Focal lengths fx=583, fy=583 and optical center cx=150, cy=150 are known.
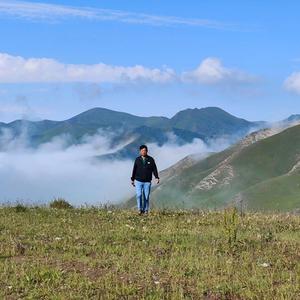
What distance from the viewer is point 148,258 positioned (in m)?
12.8

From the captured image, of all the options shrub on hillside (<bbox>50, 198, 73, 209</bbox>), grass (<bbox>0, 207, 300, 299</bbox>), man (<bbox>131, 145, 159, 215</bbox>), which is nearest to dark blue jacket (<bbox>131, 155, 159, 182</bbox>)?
man (<bbox>131, 145, 159, 215</bbox>)

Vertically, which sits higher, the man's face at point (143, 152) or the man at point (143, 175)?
the man's face at point (143, 152)

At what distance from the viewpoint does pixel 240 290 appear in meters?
10.3

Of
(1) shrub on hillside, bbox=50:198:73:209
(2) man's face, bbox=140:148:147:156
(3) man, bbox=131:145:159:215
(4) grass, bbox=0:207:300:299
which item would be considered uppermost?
(2) man's face, bbox=140:148:147:156

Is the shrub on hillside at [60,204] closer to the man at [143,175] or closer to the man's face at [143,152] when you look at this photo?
the man at [143,175]

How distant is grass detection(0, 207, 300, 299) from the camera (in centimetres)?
1020

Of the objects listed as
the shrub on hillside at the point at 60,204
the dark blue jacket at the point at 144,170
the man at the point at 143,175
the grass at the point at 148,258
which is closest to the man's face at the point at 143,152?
the man at the point at 143,175

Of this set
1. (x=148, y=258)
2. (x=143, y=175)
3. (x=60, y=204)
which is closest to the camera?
(x=148, y=258)

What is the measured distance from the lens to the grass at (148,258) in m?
10.2

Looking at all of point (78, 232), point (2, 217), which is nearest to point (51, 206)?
point (2, 217)

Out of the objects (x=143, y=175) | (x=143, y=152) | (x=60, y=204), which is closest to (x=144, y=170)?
(x=143, y=175)

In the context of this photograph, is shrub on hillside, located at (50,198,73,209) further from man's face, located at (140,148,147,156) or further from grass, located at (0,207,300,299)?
grass, located at (0,207,300,299)

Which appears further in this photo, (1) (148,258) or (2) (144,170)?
(2) (144,170)

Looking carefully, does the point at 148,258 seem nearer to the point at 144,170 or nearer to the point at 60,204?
the point at 144,170
